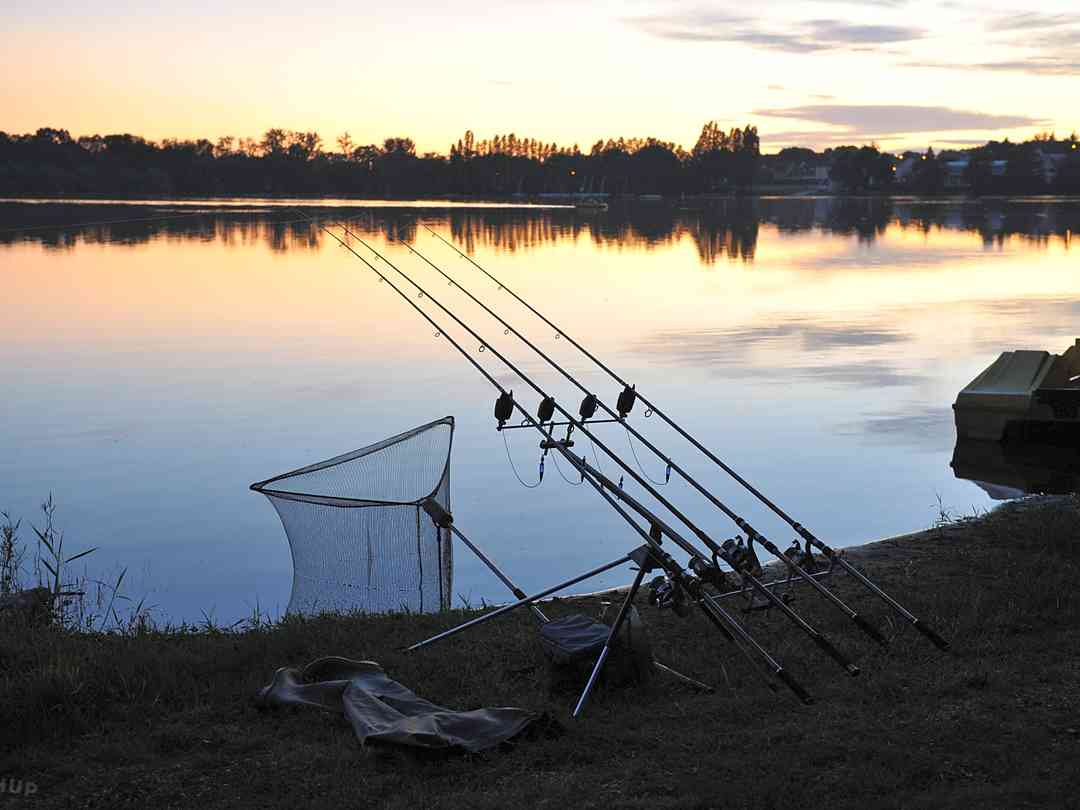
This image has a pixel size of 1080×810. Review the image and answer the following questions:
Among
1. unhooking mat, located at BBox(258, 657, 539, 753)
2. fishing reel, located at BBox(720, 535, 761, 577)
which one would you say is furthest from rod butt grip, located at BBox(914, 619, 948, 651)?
unhooking mat, located at BBox(258, 657, 539, 753)

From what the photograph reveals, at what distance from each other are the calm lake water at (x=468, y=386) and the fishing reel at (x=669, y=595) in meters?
3.62

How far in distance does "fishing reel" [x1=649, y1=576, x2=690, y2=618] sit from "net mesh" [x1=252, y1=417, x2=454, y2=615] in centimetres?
209

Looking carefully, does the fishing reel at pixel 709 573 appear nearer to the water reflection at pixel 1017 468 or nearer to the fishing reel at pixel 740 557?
the fishing reel at pixel 740 557

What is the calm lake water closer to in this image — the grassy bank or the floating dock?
the floating dock

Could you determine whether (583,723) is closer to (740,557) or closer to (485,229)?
(740,557)

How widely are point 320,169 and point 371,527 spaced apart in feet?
504

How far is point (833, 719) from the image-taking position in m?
5.78

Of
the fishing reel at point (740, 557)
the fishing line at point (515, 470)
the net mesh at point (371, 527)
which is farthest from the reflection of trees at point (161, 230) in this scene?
the fishing reel at point (740, 557)

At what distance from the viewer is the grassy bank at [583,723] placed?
5.09 m

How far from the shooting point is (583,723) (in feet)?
19.0

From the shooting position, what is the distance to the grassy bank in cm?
509

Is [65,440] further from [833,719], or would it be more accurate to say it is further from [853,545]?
[833,719]

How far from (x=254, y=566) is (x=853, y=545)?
17.3ft

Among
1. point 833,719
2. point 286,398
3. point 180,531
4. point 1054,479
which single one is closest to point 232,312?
point 286,398
